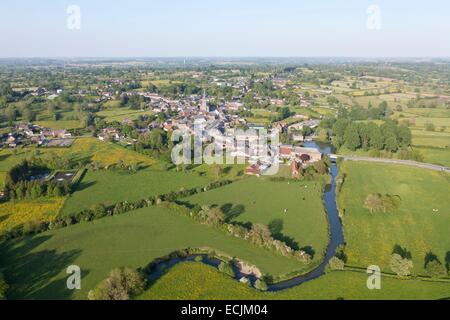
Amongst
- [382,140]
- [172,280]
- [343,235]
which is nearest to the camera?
[172,280]

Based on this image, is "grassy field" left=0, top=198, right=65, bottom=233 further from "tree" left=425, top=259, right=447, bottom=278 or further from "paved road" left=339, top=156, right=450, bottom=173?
"paved road" left=339, top=156, right=450, bottom=173

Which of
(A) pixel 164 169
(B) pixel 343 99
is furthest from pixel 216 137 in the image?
(B) pixel 343 99

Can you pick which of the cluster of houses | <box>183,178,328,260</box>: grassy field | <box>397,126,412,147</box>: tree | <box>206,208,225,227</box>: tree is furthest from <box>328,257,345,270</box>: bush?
the cluster of houses

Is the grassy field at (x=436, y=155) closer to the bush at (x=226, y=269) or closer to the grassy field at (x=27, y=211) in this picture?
the bush at (x=226, y=269)

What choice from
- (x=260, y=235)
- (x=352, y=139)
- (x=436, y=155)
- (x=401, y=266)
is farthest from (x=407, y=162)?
Result: (x=260, y=235)

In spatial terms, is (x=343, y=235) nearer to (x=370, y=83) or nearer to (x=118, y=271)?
(x=118, y=271)

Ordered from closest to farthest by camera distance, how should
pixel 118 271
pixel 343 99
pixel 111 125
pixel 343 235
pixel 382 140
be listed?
pixel 118 271 < pixel 343 235 < pixel 382 140 < pixel 111 125 < pixel 343 99

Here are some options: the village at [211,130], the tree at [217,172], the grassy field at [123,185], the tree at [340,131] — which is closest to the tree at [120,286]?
the grassy field at [123,185]
